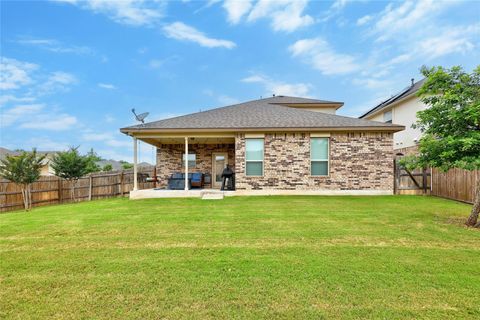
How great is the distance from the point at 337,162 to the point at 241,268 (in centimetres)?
921

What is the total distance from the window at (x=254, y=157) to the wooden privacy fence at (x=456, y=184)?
274 inches

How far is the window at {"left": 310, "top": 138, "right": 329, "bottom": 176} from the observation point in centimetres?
1187

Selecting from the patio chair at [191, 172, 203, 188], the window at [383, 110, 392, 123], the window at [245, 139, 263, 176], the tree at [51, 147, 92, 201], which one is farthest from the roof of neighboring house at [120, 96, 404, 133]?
the window at [383, 110, 392, 123]

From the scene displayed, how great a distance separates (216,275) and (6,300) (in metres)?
2.46

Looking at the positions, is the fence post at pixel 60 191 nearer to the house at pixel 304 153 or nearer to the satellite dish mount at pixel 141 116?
the house at pixel 304 153

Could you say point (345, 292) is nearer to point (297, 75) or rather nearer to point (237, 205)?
point (237, 205)

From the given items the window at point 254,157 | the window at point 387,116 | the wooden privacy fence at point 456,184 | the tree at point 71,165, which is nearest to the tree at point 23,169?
the tree at point 71,165

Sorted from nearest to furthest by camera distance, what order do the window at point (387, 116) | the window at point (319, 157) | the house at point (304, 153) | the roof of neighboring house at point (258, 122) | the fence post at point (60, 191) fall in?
the roof of neighboring house at point (258, 122) < the house at point (304, 153) < the window at point (319, 157) < the fence post at point (60, 191) < the window at point (387, 116)

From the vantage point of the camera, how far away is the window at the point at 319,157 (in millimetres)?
11867

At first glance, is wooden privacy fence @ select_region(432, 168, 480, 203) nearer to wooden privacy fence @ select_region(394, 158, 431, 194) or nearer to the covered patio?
wooden privacy fence @ select_region(394, 158, 431, 194)

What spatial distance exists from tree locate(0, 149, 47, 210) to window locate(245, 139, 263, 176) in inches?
377

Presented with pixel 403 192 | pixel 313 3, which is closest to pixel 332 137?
pixel 403 192

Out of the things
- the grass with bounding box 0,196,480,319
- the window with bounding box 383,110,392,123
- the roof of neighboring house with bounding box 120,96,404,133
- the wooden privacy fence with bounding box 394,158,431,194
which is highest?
the window with bounding box 383,110,392,123

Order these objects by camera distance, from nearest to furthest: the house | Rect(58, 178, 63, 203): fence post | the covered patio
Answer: the house → Rect(58, 178, 63, 203): fence post → the covered patio
